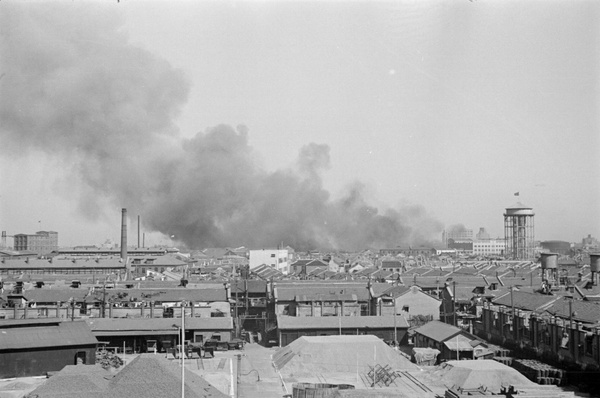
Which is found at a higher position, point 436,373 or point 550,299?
point 550,299

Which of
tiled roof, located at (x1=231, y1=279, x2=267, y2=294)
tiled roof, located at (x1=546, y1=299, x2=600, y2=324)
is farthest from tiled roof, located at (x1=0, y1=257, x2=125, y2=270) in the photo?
tiled roof, located at (x1=546, y1=299, x2=600, y2=324)

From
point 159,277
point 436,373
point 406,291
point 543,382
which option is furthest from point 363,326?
point 159,277

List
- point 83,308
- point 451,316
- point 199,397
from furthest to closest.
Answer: point 451,316 → point 83,308 → point 199,397

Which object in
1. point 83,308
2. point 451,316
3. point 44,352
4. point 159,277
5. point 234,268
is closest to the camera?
point 44,352

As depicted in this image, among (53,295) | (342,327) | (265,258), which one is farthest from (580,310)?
(265,258)

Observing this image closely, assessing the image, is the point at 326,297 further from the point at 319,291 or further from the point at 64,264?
the point at 64,264

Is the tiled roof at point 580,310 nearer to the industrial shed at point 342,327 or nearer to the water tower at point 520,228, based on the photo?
the industrial shed at point 342,327

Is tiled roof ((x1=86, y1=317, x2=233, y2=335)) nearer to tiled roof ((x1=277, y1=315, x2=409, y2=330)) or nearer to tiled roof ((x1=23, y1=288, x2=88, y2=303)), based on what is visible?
tiled roof ((x1=277, y1=315, x2=409, y2=330))

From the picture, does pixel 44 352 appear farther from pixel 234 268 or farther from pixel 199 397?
pixel 234 268
